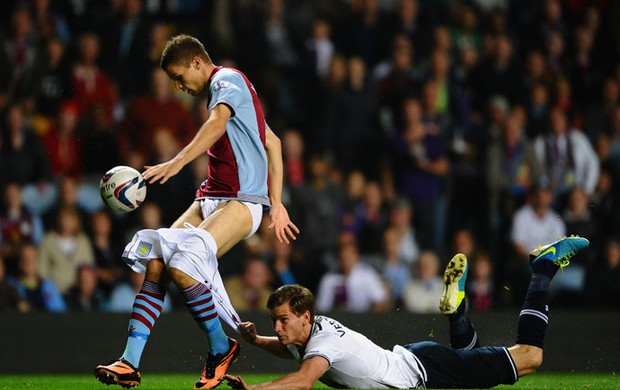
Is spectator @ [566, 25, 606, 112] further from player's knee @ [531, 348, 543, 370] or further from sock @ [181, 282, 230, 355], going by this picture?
sock @ [181, 282, 230, 355]

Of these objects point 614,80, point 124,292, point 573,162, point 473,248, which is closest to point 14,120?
point 124,292

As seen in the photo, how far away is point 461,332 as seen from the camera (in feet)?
23.5

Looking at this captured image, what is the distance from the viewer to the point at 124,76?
11.9 metres

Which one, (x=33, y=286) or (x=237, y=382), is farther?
(x=33, y=286)

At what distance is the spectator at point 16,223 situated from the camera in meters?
10.6

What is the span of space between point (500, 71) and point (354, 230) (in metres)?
2.79

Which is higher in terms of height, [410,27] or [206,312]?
[410,27]

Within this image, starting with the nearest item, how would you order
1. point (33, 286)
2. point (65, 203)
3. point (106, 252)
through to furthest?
point (33, 286) < point (106, 252) < point (65, 203)

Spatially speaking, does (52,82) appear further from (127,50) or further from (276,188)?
(276,188)

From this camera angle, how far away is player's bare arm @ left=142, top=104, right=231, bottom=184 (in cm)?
629

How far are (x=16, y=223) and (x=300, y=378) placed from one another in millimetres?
5308

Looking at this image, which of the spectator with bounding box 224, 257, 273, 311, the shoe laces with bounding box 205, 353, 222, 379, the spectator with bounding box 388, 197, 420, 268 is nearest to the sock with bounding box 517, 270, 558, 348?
the shoe laces with bounding box 205, 353, 222, 379

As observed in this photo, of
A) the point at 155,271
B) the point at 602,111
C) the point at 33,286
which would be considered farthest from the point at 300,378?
the point at 602,111

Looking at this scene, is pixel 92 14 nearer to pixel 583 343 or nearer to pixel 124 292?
pixel 124 292
